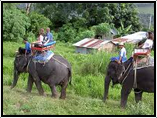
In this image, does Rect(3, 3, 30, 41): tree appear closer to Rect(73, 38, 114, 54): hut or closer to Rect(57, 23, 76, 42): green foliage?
Rect(73, 38, 114, 54): hut

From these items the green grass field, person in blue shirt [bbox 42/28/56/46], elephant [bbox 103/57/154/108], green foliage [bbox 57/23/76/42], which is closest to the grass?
the green grass field

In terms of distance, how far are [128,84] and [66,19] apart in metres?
21.0

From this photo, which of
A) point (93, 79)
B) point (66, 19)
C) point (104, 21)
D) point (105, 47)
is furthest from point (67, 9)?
point (93, 79)

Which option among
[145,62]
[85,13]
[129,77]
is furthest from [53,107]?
[85,13]

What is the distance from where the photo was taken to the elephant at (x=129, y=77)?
7.36 metres

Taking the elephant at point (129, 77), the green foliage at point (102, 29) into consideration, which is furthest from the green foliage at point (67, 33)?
the elephant at point (129, 77)

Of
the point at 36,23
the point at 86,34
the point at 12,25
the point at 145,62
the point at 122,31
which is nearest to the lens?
the point at 145,62

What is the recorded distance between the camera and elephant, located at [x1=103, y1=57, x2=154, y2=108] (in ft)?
24.2

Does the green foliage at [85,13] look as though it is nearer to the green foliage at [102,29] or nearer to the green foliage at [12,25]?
the green foliage at [102,29]

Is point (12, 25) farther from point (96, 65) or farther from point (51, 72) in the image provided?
point (51, 72)

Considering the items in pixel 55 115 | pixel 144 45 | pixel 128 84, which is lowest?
pixel 55 115

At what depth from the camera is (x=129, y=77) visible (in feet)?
25.2

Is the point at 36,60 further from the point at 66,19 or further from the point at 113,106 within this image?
the point at 66,19

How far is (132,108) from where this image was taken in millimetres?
7281
